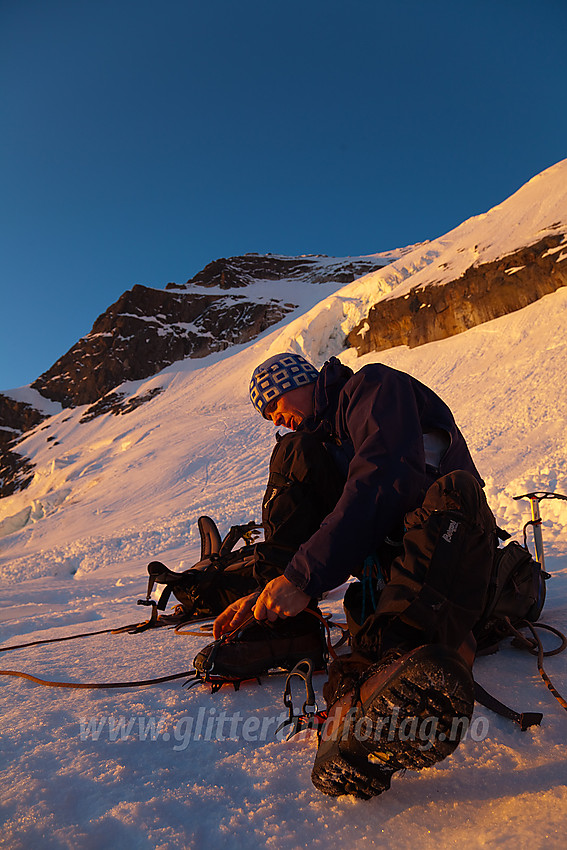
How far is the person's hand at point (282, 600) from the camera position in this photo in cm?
152

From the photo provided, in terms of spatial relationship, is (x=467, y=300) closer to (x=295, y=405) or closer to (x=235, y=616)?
(x=295, y=405)

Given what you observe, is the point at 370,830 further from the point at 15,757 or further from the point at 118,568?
the point at 118,568

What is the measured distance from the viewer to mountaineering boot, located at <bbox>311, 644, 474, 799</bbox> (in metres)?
0.97

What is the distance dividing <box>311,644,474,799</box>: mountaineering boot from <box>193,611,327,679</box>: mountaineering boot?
789 mm

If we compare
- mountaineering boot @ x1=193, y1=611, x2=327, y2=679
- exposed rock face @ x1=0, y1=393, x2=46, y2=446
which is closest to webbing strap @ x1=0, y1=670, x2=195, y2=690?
mountaineering boot @ x1=193, y1=611, x2=327, y2=679

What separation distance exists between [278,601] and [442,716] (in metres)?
0.66

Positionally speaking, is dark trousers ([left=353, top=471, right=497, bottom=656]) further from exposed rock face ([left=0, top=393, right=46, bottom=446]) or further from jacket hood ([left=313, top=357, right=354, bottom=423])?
exposed rock face ([left=0, top=393, right=46, bottom=446])

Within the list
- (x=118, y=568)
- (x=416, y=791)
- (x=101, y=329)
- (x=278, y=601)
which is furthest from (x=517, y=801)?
(x=101, y=329)

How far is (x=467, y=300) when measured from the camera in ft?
52.5

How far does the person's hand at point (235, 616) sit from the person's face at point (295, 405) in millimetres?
789

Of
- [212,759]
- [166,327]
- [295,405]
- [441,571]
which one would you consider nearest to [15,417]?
[166,327]

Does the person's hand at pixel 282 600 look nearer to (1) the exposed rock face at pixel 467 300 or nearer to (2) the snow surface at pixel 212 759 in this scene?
(2) the snow surface at pixel 212 759

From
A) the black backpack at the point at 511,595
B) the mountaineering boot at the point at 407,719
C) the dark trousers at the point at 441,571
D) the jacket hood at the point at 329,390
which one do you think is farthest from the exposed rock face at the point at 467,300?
the mountaineering boot at the point at 407,719

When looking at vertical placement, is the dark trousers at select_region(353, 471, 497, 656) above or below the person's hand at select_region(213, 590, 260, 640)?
above
